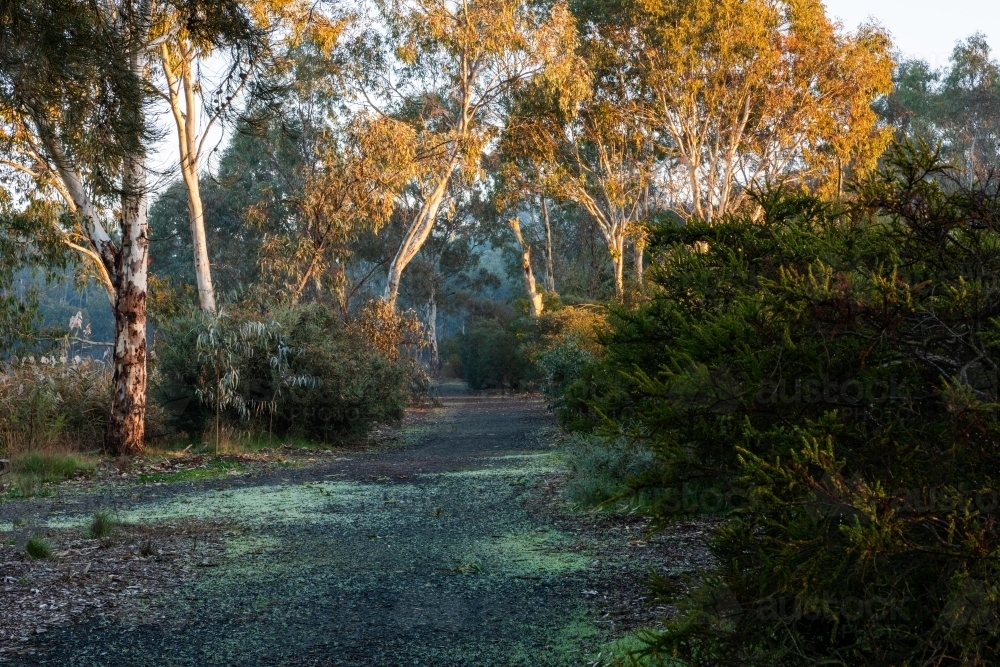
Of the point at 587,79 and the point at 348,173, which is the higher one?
the point at 587,79

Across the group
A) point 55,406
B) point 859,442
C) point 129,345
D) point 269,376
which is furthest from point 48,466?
point 859,442

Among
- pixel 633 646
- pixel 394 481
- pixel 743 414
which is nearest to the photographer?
pixel 743 414

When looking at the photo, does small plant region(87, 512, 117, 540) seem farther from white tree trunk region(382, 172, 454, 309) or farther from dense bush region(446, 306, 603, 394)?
white tree trunk region(382, 172, 454, 309)

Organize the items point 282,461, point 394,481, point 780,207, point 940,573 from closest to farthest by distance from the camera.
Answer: point 940,573
point 780,207
point 394,481
point 282,461

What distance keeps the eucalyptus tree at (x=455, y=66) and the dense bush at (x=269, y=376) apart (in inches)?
338

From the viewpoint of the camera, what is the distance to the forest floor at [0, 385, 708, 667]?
4730mm

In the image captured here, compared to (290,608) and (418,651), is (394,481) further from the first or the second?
(418,651)

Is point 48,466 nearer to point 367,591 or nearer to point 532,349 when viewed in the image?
point 367,591

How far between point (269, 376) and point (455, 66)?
13.1 m

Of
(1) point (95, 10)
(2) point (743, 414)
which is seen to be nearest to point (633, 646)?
(2) point (743, 414)

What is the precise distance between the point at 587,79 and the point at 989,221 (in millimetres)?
24022

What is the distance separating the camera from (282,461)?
1460cm

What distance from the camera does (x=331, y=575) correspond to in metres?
6.40

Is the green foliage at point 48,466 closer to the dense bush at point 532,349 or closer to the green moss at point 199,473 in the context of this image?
the green moss at point 199,473
